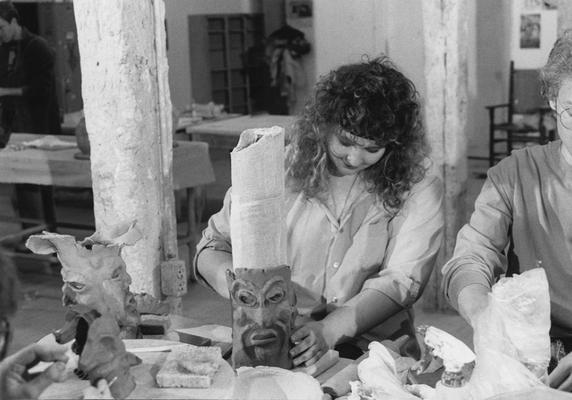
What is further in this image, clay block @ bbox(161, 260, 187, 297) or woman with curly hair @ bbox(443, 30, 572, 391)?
clay block @ bbox(161, 260, 187, 297)

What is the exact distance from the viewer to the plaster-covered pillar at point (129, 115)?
2.94 meters

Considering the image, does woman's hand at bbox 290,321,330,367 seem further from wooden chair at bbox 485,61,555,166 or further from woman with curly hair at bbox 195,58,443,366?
wooden chair at bbox 485,61,555,166

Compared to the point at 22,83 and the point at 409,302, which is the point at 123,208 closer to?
the point at 409,302

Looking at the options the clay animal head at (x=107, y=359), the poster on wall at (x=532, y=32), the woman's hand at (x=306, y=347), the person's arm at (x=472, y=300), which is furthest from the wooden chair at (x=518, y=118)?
the clay animal head at (x=107, y=359)

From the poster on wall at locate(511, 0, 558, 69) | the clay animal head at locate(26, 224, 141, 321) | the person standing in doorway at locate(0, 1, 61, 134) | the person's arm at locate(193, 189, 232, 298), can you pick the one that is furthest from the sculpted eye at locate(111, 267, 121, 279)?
the poster on wall at locate(511, 0, 558, 69)

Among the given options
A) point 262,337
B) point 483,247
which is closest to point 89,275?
point 262,337

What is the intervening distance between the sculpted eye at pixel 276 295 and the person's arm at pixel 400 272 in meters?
0.32

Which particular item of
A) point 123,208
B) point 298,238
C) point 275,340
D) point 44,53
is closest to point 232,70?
point 44,53

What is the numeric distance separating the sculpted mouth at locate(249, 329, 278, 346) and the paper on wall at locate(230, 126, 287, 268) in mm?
167

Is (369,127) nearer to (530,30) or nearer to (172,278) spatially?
(172,278)

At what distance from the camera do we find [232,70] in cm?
468

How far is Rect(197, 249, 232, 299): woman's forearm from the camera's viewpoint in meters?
2.65

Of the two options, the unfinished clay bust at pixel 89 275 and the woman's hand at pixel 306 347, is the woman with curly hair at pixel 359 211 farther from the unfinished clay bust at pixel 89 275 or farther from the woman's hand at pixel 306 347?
the unfinished clay bust at pixel 89 275

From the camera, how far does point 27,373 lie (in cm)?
150
